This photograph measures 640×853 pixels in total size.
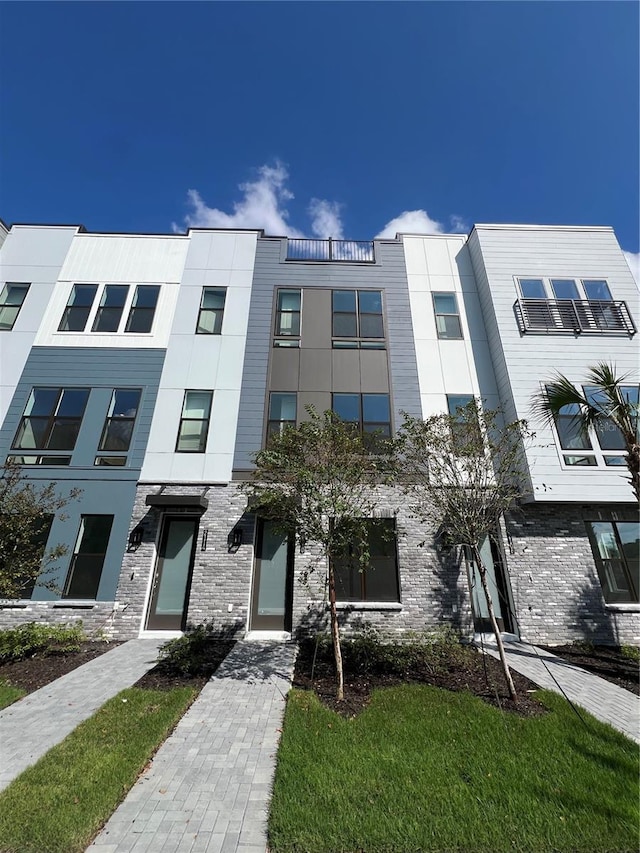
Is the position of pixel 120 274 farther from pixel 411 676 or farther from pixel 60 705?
pixel 411 676

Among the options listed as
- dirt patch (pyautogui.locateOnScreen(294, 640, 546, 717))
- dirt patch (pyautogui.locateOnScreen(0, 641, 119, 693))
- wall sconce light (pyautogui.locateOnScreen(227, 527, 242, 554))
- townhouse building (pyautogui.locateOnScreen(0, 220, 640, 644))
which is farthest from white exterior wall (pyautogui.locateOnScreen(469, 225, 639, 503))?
dirt patch (pyautogui.locateOnScreen(0, 641, 119, 693))

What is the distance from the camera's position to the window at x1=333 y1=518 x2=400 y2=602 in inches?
393

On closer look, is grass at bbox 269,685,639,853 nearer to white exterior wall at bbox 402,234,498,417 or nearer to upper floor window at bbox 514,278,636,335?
white exterior wall at bbox 402,234,498,417

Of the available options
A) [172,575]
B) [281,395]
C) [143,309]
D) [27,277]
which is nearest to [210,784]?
[172,575]

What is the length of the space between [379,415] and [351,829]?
9593mm

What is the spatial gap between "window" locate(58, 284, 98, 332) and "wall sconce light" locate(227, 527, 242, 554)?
353 inches

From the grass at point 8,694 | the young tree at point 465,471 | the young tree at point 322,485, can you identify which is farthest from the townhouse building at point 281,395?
the young tree at point 322,485

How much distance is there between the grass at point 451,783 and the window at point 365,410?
24.3ft

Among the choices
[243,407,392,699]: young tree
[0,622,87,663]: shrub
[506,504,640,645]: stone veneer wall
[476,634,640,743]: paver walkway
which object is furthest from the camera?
[506,504,640,645]: stone veneer wall

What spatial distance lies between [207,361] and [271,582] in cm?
727

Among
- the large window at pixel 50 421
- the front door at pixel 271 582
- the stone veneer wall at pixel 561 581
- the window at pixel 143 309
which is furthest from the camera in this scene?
the window at pixel 143 309

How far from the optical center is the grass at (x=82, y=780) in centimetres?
332

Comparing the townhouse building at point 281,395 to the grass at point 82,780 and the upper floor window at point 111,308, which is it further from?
the grass at point 82,780

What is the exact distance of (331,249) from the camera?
15227 millimetres
